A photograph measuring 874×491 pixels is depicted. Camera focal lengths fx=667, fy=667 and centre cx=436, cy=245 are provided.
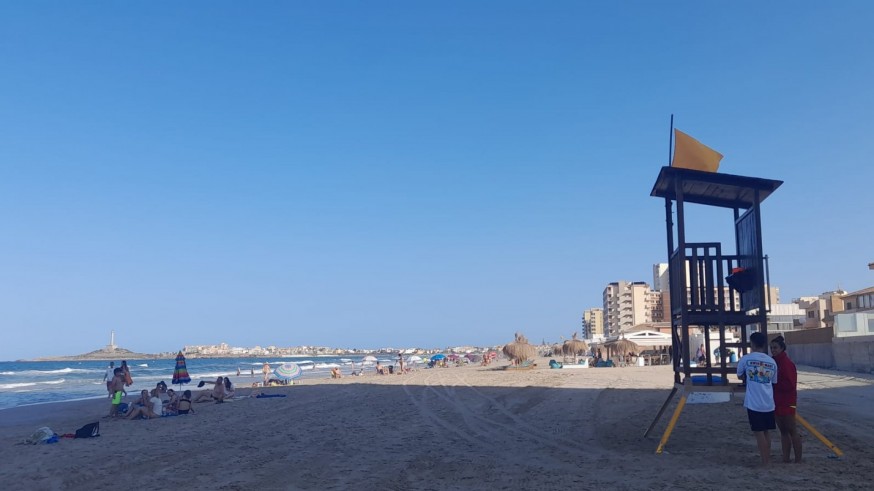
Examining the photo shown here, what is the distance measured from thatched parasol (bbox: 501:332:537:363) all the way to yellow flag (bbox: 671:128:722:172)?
83.1 feet

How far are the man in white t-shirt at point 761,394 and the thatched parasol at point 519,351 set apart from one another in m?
27.1

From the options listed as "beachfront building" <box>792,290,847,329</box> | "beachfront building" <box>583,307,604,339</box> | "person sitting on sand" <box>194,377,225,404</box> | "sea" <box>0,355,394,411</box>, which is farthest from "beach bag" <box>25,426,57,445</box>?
"beachfront building" <box>583,307,604,339</box>

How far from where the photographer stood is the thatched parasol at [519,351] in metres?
33.9

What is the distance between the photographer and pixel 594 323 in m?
109

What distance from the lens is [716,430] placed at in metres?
9.63

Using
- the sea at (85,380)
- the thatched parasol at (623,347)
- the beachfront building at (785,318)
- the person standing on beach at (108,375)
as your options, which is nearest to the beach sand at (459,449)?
the person standing on beach at (108,375)

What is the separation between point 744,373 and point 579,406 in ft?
23.9

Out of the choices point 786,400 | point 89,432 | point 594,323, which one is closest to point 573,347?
point 89,432

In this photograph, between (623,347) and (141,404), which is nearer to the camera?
(141,404)

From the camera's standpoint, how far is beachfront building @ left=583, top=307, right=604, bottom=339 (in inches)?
4232

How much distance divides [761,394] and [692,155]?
149 inches

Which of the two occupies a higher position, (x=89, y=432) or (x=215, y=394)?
(x=89, y=432)

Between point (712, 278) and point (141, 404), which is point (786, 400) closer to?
point (712, 278)

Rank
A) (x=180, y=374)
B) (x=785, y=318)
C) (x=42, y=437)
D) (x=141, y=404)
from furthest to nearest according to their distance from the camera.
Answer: (x=785, y=318) → (x=180, y=374) → (x=141, y=404) → (x=42, y=437)
